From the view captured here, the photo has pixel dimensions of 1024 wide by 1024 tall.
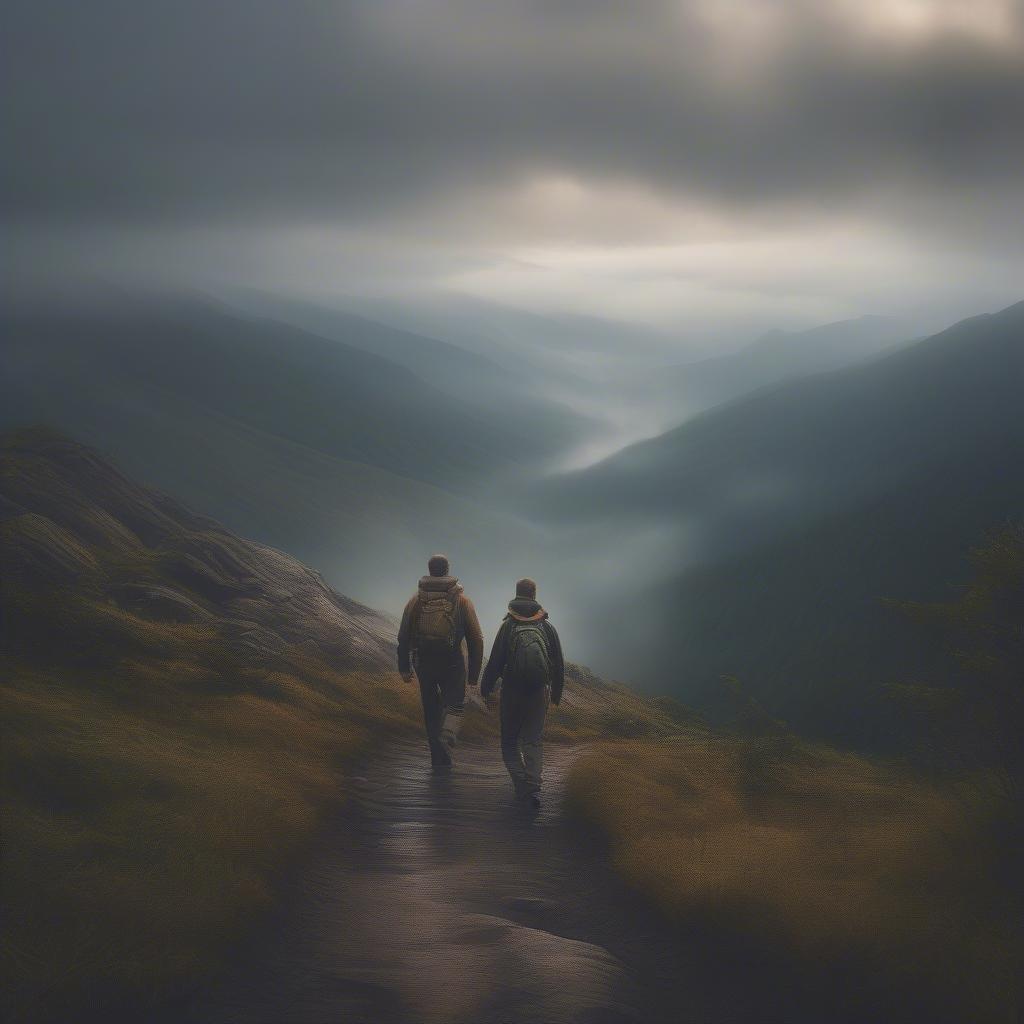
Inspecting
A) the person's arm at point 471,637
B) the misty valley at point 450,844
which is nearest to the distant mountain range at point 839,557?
the misty valley at point 450,844

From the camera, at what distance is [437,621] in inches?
498

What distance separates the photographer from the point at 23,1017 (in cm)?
557

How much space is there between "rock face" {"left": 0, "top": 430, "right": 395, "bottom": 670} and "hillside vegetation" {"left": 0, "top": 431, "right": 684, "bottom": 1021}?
0.11 metres

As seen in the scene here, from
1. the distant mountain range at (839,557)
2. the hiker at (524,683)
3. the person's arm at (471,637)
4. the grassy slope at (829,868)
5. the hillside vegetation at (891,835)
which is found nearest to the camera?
the grassy slope at (829,868)

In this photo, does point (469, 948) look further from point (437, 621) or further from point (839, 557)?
point (839, 557)

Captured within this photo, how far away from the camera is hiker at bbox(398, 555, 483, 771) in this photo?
12.6 m

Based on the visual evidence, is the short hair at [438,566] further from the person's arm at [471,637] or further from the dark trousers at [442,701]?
the dark trousers at [442,701]

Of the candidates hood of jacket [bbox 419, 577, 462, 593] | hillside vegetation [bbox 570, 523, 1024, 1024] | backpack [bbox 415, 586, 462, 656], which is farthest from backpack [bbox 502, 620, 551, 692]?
hillside vegetation [bbox 570, 523, 1024, 1024]

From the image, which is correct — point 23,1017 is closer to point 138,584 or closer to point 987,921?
point 987,921

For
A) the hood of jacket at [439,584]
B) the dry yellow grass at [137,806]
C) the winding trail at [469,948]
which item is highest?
the hood of jacket at [439,584]

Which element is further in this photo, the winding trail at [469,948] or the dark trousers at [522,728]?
the dark trousers at [522,728]

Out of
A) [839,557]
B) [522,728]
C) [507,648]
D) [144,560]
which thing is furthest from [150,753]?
[839,557]

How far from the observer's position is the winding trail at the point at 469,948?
6.37 metres

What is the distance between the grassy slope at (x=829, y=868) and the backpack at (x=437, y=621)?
2.48 m
